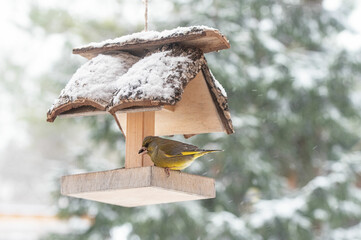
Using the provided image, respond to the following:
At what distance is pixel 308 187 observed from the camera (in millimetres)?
6141

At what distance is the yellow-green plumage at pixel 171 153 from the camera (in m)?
2.38

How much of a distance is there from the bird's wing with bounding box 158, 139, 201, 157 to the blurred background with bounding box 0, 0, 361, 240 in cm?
336

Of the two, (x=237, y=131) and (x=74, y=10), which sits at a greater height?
(x=74, y=10)

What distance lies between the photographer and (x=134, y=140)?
104 inches

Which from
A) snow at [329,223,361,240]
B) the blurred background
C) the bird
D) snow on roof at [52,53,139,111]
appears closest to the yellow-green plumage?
the bird

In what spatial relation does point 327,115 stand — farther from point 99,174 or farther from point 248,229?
point 99,174

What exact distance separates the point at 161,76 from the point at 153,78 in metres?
0.04

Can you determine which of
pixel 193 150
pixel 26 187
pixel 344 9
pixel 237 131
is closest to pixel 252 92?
pixel 237 131

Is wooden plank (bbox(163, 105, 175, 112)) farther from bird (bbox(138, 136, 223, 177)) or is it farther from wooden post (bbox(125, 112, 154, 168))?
bird (bbox(138, 136, 223, 177))

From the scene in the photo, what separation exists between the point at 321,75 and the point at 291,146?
0.94 meters

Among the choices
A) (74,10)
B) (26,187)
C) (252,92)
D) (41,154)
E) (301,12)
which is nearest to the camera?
(252,92)

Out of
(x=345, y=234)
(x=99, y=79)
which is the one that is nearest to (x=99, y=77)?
(x=99, y=79)

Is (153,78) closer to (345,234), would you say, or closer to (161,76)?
(161,76)

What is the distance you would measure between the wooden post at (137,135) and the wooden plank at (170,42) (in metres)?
0.31
